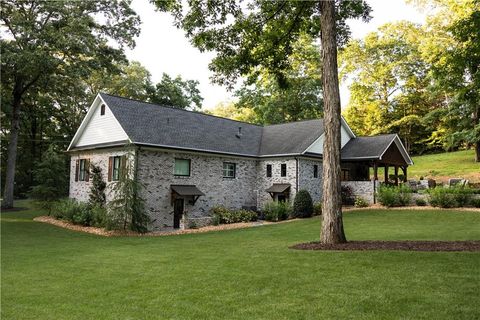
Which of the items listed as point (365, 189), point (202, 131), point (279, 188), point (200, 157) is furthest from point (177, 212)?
point (365, 189)

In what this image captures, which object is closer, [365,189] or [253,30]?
[253,30]

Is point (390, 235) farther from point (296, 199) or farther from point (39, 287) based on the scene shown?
point (39, 287)

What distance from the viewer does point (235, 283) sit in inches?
259

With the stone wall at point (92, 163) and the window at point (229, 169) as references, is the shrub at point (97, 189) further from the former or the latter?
the window at point (229, 169)

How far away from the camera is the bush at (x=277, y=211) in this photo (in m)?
20.9

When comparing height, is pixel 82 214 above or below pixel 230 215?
above

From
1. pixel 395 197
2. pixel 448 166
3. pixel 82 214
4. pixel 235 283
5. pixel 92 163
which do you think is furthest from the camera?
pixel 448 166

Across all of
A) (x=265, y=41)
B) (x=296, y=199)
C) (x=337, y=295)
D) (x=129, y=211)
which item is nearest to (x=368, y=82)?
(x=296, y=199)

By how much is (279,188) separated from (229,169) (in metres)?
3.42

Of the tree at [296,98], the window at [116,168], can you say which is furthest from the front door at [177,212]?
the tree at [296,98]

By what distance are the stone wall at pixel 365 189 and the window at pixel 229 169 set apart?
778 centimetres

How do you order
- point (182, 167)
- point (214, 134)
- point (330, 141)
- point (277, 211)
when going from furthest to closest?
1. point (214, 134)
2. point (277, 211)
3. point (182, 167)
4. point (330, 141)

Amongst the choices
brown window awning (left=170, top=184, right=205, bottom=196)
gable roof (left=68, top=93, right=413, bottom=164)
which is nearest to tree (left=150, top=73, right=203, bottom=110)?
gable roof (left=68, top=93, right=413, bottom=164)

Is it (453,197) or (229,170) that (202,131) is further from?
(453,197)
